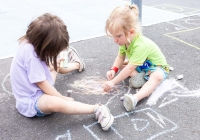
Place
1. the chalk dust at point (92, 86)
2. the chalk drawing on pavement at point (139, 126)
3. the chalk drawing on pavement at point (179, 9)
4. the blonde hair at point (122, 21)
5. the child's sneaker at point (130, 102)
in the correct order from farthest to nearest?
the chalk drawing on pavement at point (179, 9)
the chalk dust at point (92, 86)
the blonde hair at point (122, 21)
the child's sneaker at point (130, 102)
the chalk drawing on pavement at point (139, 126)

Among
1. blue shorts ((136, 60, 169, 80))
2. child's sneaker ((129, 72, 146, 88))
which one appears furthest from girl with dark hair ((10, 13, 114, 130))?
blue shorts ((136, 60, 169, 80))

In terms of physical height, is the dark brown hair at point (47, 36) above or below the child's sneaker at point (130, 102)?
above

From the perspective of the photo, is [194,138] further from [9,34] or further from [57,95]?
[9,34]

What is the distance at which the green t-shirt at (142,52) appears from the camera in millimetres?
1836

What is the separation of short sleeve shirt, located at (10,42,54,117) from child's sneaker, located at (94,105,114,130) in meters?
0.38

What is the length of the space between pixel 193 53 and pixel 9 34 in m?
2.16

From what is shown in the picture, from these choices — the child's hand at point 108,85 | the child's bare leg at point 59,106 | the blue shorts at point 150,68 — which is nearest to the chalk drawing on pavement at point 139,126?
the child's bare leg at point 59,106

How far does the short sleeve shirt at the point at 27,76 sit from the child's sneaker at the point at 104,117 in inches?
14.8

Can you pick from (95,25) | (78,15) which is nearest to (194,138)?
(95,25)

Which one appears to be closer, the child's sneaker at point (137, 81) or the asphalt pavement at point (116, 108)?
the asphalt pavement at point (116, 108)

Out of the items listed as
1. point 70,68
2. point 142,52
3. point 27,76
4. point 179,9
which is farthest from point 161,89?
point 179,9

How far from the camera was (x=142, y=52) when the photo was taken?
1.84 meters

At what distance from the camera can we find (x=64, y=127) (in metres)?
1.55

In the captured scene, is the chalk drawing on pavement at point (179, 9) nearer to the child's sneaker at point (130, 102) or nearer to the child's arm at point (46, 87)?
the child's sneaker at point (130, 102)
